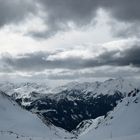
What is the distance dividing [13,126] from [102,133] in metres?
44.4

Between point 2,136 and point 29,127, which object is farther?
point 29,127

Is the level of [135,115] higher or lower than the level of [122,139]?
lower

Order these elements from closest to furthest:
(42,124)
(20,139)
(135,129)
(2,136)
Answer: (20,139)
(2,136)
(135,129)
(42,124)

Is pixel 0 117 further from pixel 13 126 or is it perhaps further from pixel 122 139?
pixel 122 139

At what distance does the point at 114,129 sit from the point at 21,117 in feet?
168

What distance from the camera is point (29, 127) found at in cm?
18262

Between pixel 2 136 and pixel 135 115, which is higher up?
pixel 2 136

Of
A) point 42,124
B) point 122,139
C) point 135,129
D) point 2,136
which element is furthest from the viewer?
point 42,124

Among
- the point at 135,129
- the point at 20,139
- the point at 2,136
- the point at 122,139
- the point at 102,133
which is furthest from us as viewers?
the point at 102,133

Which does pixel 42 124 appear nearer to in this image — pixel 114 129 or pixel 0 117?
pixel 0 117

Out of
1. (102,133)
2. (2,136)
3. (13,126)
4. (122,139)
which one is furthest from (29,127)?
(122,139)

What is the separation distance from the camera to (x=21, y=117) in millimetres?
198250

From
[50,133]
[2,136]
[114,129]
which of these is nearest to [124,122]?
[114,129]

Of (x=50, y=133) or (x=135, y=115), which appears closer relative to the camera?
(x=50, y=133)
